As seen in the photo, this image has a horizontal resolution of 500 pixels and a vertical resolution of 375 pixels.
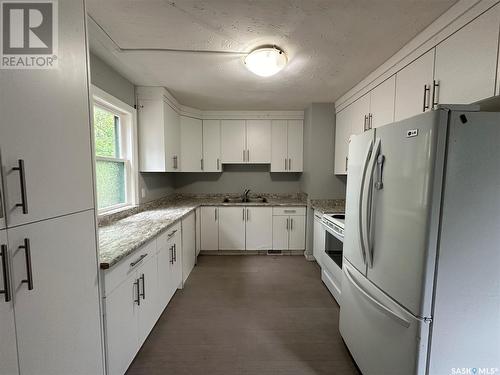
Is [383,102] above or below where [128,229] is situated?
above

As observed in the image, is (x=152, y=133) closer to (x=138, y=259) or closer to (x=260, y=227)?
(x=138, y=259)

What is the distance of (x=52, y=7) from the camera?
3.00 ft

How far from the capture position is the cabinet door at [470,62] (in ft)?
3.63

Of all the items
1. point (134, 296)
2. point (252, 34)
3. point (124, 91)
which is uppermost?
point (252, 34)

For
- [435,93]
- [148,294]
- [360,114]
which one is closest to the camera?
[435,93]

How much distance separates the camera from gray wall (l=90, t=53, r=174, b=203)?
1.92 m

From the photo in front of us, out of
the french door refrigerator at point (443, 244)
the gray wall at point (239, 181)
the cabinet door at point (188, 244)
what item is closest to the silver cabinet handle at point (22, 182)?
the french door refrigerator at point (443, 244)

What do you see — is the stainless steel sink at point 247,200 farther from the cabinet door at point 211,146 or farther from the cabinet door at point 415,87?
the cabinet door at point 415,87

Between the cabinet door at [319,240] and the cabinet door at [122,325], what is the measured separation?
2.17 metres

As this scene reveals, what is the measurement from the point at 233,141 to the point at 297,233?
1913 mm

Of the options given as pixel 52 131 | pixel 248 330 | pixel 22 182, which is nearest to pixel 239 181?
pixel 248 330

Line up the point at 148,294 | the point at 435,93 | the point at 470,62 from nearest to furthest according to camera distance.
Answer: the point at 470,62
the point at 435,93
the point at 148,294

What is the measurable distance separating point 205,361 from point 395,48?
9.52 ft

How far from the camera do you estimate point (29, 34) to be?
886 millimetres
